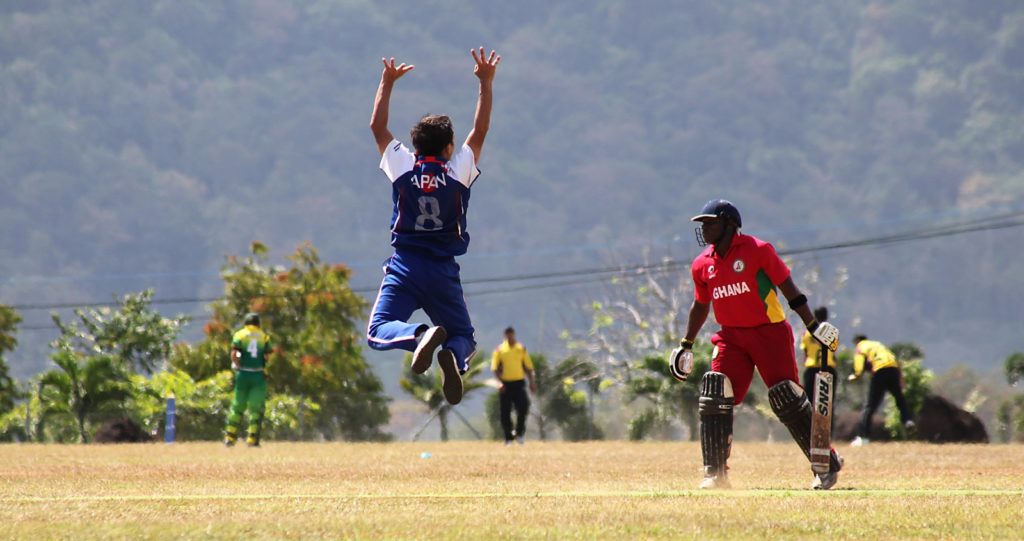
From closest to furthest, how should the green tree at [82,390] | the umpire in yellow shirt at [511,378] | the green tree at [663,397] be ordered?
the umpire in yellow shirt at [511,378] → the green tree at [663,397] → the green tree at [82,390]

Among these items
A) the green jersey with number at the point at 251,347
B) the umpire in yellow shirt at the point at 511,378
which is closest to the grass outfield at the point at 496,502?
the green jersey with number at the point at 251,347

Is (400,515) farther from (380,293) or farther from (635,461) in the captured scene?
(635,461)

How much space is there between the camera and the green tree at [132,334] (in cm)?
5388

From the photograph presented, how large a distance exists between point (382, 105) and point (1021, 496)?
15.2 feet

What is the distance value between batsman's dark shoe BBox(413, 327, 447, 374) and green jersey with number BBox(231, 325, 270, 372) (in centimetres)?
1385

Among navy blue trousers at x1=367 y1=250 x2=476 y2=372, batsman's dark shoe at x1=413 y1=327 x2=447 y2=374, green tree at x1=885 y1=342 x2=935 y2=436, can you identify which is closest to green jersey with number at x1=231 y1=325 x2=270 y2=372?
green tree at x1=885 y1=342 x2=935 y2=436

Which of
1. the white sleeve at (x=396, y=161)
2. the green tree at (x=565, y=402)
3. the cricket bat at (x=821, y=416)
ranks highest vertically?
the green tree at (x=565, y=402)

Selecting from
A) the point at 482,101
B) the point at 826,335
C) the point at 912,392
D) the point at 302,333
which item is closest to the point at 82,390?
the point at 302,333

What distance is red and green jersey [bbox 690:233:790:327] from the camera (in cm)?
1074

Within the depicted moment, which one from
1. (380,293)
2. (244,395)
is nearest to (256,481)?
(380,293)

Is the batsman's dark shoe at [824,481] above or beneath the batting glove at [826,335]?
beneath

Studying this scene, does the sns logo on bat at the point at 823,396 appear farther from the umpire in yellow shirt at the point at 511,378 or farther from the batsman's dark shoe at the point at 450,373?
the umpire in yellow shirt at the point at 511,378

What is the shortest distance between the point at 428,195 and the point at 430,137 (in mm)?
385

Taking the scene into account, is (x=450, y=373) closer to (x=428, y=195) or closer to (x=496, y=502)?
(x=496, y=502)
